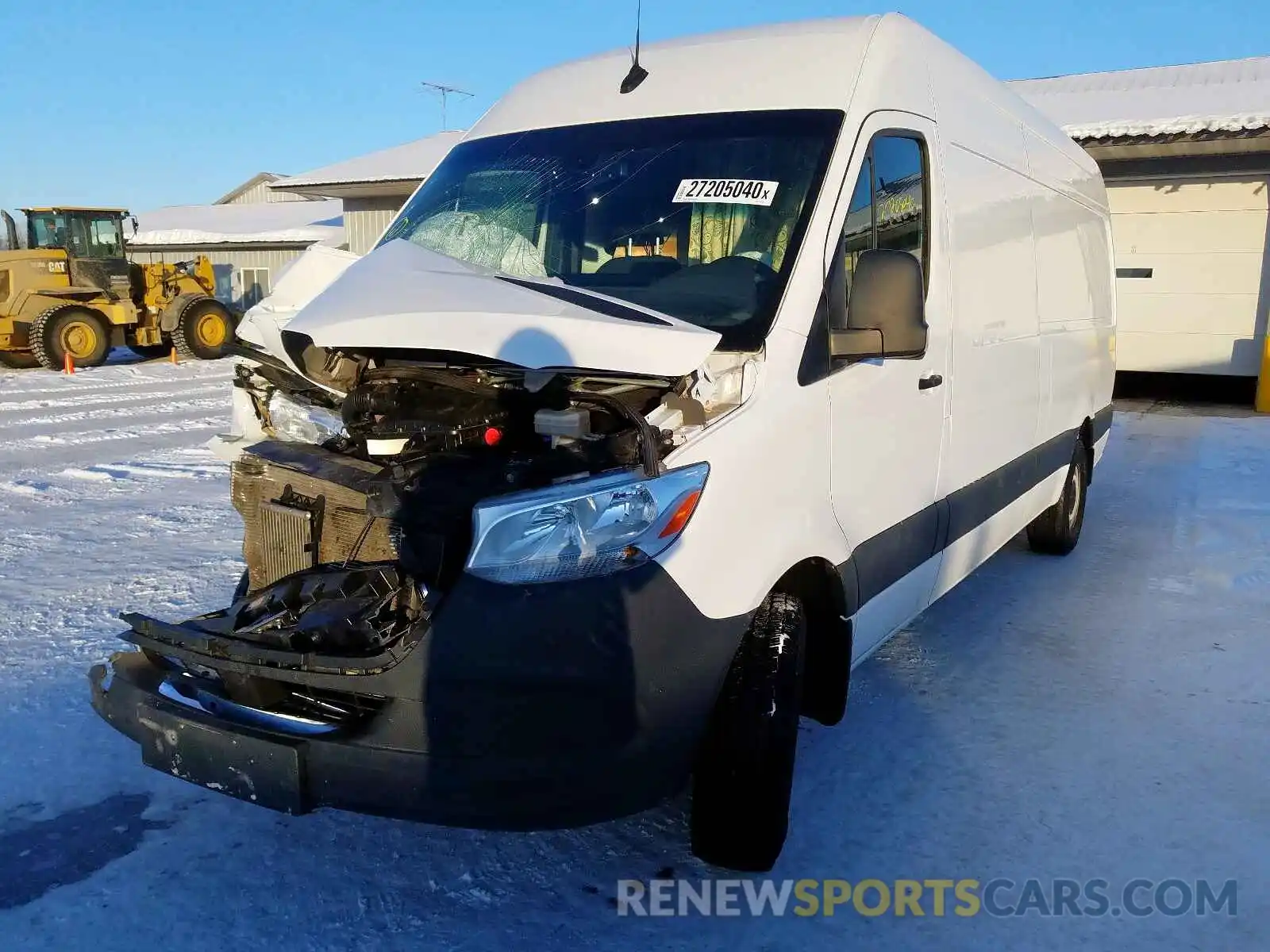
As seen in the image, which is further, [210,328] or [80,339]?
[210,328]

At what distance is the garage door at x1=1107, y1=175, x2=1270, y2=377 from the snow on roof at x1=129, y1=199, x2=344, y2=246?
17893 millimetres

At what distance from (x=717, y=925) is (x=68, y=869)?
1.81 meters

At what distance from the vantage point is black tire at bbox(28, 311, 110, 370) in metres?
17.0

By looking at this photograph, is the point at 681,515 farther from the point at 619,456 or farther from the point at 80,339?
the point at 80,339

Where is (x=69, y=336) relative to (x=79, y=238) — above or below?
below

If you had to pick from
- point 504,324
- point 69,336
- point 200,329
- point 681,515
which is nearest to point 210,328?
point 200,329

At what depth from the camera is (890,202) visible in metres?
3.34

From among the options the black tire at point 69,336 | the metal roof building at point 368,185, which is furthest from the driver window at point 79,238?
the metal roof building at point 368,185

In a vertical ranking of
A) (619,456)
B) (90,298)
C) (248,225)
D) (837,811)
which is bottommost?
(837,811)

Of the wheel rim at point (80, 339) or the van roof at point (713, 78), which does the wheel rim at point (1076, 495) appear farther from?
the wheel rim at point (80, 339)

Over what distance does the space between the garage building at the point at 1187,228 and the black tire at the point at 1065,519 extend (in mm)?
8518

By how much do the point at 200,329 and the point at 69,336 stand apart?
2248 mm

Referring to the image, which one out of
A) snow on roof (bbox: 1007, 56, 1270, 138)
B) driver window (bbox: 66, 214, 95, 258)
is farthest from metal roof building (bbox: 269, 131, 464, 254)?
snow on roof (bbox: 1007, 56, 1270, 138)

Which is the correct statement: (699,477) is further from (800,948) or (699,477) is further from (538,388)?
(800,948)
